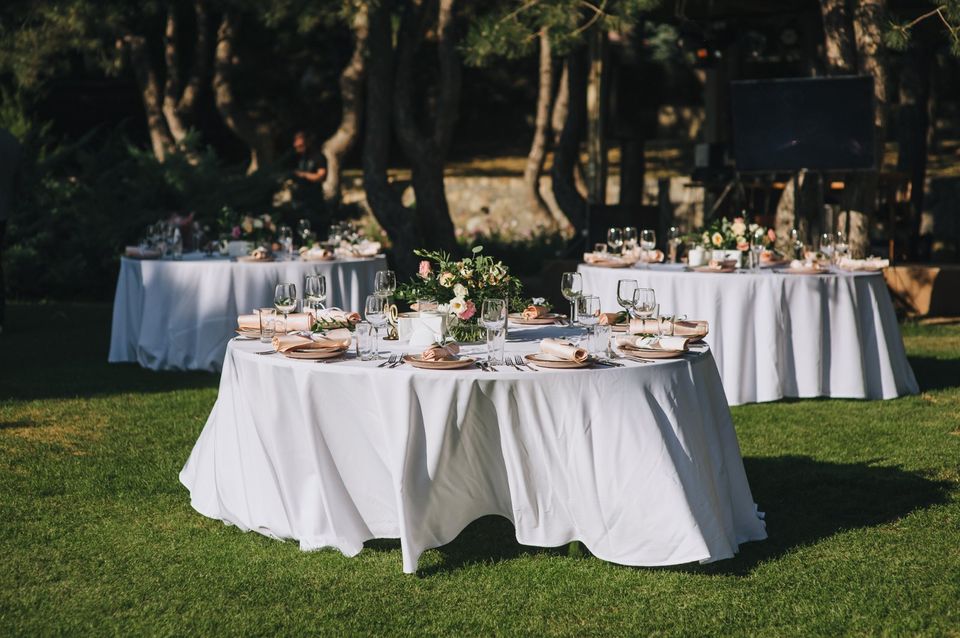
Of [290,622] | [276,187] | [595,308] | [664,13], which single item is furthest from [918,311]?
[290,622]

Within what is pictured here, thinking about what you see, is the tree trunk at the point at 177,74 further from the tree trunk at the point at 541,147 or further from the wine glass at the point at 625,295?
the wine glass at the point at 625,295

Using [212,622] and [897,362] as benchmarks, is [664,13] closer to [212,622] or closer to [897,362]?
[897,362]

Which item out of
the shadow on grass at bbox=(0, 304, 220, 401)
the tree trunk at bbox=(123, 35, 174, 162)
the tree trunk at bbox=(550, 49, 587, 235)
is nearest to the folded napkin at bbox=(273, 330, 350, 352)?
the shadow on grass at bbox=(0, 304, 220, 401)

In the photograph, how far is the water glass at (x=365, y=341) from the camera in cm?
432

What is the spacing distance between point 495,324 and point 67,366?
217 inches

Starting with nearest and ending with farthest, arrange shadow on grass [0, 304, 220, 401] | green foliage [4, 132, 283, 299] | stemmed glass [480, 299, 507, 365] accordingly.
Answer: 1. stemmed glass [480, 299, 507, 365]
2. shadow on grass [0, 304, 220, 401]
3. green foliage [4, 132, 283, 299]

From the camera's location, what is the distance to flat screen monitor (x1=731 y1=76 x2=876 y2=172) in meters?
10.0

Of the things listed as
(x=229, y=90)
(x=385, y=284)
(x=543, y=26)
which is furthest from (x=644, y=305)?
(x=229, y=90)

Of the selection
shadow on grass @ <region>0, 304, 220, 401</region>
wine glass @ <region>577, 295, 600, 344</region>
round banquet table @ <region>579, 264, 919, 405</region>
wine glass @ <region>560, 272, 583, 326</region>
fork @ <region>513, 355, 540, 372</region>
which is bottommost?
shadow on grass @ <region>0, 304, 220, 401</region>

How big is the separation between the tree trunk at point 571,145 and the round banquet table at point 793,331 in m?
7.83

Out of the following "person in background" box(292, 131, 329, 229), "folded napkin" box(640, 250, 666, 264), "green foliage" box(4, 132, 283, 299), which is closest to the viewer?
"folded napkin" box(640, 250, 666, 264)

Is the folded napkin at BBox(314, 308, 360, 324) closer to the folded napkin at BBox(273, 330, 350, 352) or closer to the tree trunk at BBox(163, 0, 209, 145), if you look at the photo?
the folded napkin at BBox(273, 330, 350, 352)

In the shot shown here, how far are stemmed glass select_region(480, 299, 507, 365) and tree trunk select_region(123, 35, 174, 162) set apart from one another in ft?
44.9

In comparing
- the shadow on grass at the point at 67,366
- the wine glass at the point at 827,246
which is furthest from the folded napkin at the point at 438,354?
the wine glass at the point at 827,246
